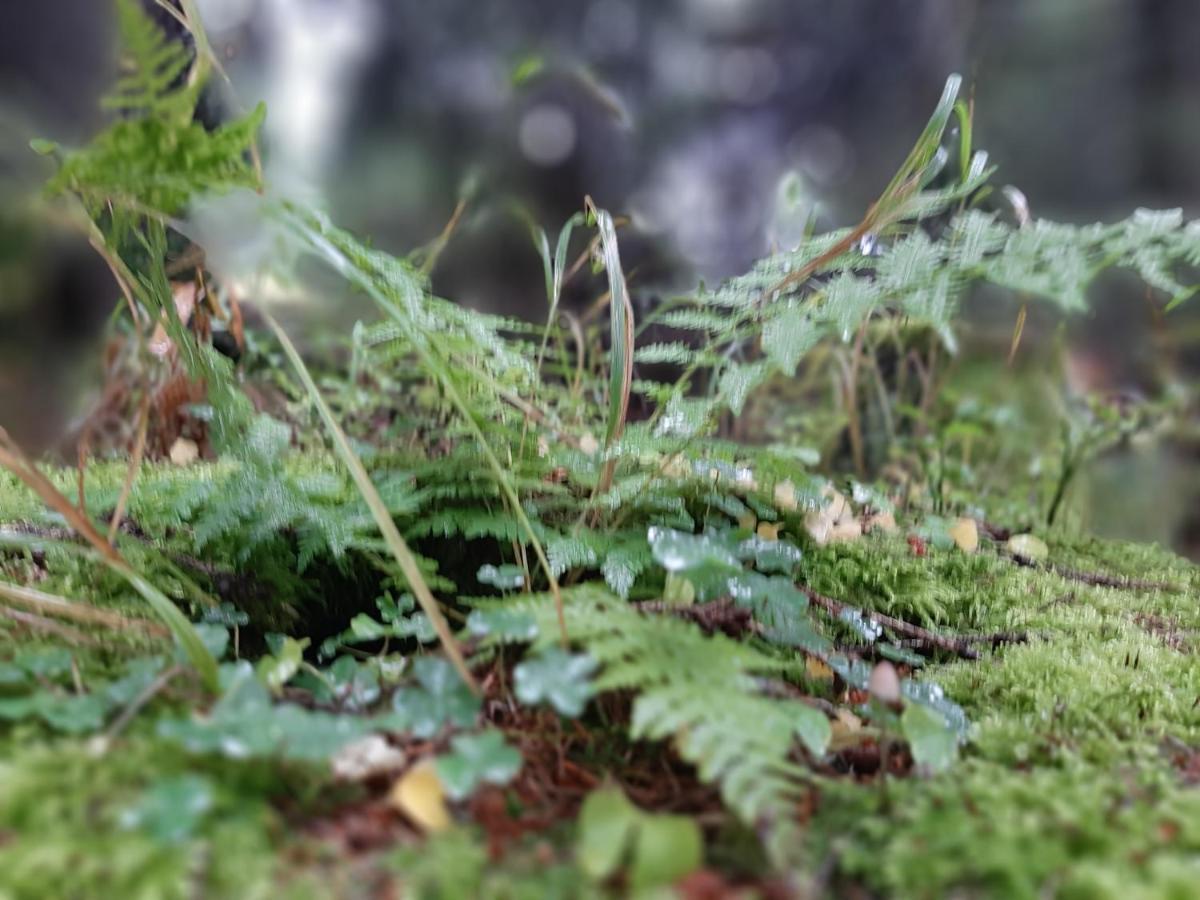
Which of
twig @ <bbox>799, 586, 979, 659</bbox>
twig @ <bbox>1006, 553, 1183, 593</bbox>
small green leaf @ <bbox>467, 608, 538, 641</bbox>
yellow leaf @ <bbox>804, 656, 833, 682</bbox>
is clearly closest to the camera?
small green leaf @ <bbox>467, 608, 538, 641</bbox>

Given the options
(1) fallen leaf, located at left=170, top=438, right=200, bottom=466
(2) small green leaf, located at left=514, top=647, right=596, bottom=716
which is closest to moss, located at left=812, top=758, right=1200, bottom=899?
(2) small green leaf, located at left=514, top=647, right=596, bottom=716

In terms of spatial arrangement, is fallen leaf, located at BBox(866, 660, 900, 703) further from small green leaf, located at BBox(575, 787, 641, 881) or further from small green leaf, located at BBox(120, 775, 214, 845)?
small green leaf, located at BBox(120, 775, 214, 845)

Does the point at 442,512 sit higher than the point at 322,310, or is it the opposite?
the point at 322,310

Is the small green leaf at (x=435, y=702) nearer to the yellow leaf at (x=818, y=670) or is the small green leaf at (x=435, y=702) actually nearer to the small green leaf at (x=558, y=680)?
the small green leaf at (x=558, y=680)

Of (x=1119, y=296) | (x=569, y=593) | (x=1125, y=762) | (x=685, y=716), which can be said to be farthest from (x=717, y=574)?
(x=1119, y=296)

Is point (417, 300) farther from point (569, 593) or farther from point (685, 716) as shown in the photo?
point (685, 716)

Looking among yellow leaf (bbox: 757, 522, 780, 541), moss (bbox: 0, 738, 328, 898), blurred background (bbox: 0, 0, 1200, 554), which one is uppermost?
blurred background (bbox: 0, 0, 1200, 554)

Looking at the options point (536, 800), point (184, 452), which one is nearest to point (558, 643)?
point (536, 800)
